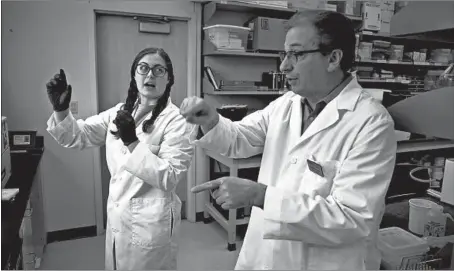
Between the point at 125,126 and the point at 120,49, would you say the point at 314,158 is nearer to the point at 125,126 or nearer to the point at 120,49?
the point at 125,126

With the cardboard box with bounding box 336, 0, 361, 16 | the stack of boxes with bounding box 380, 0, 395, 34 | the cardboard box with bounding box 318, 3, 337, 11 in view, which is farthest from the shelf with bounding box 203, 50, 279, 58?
the stack of boxes with bounding box 380, 0, 395, 34

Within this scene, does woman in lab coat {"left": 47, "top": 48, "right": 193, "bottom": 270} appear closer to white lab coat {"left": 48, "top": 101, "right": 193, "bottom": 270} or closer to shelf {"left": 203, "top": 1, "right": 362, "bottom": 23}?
white lab coat {"left": 48, "top": 101, "right": 193, "bottom": 270}

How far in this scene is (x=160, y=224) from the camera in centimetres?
135

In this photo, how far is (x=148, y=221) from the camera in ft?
4.37

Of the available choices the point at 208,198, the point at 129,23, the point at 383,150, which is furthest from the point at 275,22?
the point at 383,150

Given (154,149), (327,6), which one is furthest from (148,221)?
(327,6)

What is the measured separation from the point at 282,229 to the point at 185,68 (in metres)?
2.34

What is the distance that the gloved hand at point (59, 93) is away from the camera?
1329mm

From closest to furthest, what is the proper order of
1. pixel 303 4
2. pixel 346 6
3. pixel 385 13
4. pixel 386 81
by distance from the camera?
pixel 303 4 < pixel 346 6 < pixel 385 13 < pixel 386 81

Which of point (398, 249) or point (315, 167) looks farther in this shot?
point (398, 249)

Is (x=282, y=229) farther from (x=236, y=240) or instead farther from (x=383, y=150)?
(x=236, y=240)

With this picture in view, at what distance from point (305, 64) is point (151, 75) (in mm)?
701

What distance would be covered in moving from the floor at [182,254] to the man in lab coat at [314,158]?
143cm

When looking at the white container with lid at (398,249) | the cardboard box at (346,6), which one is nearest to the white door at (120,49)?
the cardboard box at (346,6)
